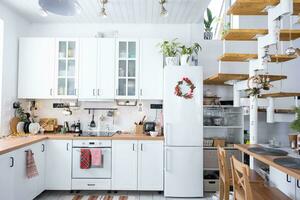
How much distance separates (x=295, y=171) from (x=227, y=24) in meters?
3.05

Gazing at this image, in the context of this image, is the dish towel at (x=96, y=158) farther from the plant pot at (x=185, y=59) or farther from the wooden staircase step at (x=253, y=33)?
the wooden staircase step at (x=253, y=33)

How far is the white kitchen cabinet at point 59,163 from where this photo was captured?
146 inches

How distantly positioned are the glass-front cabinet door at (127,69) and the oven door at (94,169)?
950mm

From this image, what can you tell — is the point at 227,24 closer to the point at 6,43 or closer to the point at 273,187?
the point at 273,187

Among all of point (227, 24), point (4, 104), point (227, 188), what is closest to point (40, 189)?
point (4, 104)

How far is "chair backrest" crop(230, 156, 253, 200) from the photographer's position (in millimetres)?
1826

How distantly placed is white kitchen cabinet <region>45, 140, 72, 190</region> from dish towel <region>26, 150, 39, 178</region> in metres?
0.43

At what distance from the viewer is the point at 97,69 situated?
4.02 metres

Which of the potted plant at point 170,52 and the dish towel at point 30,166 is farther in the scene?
the potted plant at point 170,52

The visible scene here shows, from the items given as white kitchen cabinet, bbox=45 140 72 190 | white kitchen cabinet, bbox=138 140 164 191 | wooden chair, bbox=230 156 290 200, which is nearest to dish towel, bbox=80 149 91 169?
white kitchen cabinet, bbox=45 140 72 190

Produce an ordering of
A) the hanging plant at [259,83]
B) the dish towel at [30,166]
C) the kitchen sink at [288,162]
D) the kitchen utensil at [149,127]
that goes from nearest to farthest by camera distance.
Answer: the kitchen sink at [288,162] < the hanging plant at [259,83] < the dish towel at [30,166] < the kitchen utensil at [149,127]

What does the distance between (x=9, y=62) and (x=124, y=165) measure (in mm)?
2388

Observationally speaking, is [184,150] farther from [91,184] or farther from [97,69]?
[97,69]

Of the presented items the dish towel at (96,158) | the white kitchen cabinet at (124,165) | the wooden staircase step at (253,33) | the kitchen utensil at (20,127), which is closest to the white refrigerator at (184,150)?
the white kitchen cabinet at (124,165)
